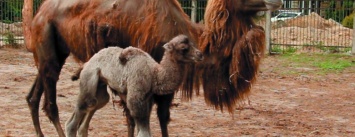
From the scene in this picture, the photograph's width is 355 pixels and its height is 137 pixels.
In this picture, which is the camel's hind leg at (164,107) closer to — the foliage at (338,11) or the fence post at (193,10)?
the fence post at (193,10)

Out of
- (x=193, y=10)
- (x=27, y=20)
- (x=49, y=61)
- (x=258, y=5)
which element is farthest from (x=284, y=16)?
(x=258, y=5)

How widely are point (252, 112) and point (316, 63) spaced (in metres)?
6.23

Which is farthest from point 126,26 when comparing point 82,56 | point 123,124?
point 123,124

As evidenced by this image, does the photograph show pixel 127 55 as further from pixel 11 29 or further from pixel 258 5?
pixel 11 29

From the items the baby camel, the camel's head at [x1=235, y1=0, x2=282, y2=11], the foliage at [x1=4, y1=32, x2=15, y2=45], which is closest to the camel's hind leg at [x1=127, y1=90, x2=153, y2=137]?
the baby camel

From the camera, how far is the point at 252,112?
9242mm

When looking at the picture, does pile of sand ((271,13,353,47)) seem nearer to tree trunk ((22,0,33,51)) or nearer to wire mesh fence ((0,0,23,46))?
wire mesh fence ((0,0,23,46))

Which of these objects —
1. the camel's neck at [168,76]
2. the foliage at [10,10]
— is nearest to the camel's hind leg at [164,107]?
the camel's neck at [168,76]

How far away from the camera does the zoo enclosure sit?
1803 cm

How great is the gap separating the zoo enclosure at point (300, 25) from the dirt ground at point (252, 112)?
5021 millimetres

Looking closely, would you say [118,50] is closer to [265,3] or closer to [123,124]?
[265,3]

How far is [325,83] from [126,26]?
6.79 m

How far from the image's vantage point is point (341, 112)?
9281 millimetres

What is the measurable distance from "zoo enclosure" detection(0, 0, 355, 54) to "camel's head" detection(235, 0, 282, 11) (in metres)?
11.2
